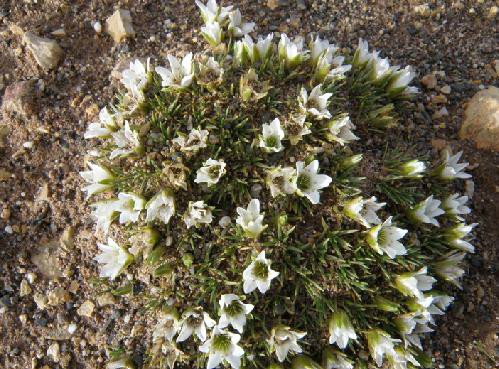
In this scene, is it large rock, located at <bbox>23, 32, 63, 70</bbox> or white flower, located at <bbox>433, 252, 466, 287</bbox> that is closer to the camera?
white flower, located at <bbox>433, 252, 466, 287</bbox>

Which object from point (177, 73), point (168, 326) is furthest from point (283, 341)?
point (177, 73)

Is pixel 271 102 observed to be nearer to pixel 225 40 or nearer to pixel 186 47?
pixel 225 40

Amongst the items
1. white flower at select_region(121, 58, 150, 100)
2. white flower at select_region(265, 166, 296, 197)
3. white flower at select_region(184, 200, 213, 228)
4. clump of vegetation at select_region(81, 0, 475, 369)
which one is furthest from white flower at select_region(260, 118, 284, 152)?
white flower at select_region(121, 58, 150, 100)

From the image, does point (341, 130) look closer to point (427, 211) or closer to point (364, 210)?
point (364, 210)

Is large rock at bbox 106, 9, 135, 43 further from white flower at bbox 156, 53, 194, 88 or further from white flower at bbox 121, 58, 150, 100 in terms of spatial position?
white flower at bbox 156, 53, 194, 88

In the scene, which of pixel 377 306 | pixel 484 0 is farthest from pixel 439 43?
pixel 377 306

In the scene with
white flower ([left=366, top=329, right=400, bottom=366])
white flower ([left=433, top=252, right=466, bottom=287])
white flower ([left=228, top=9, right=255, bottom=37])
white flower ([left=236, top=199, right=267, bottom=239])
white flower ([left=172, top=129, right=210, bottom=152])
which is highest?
white flower ([left=228, top=9, right=255, bottom=37])
